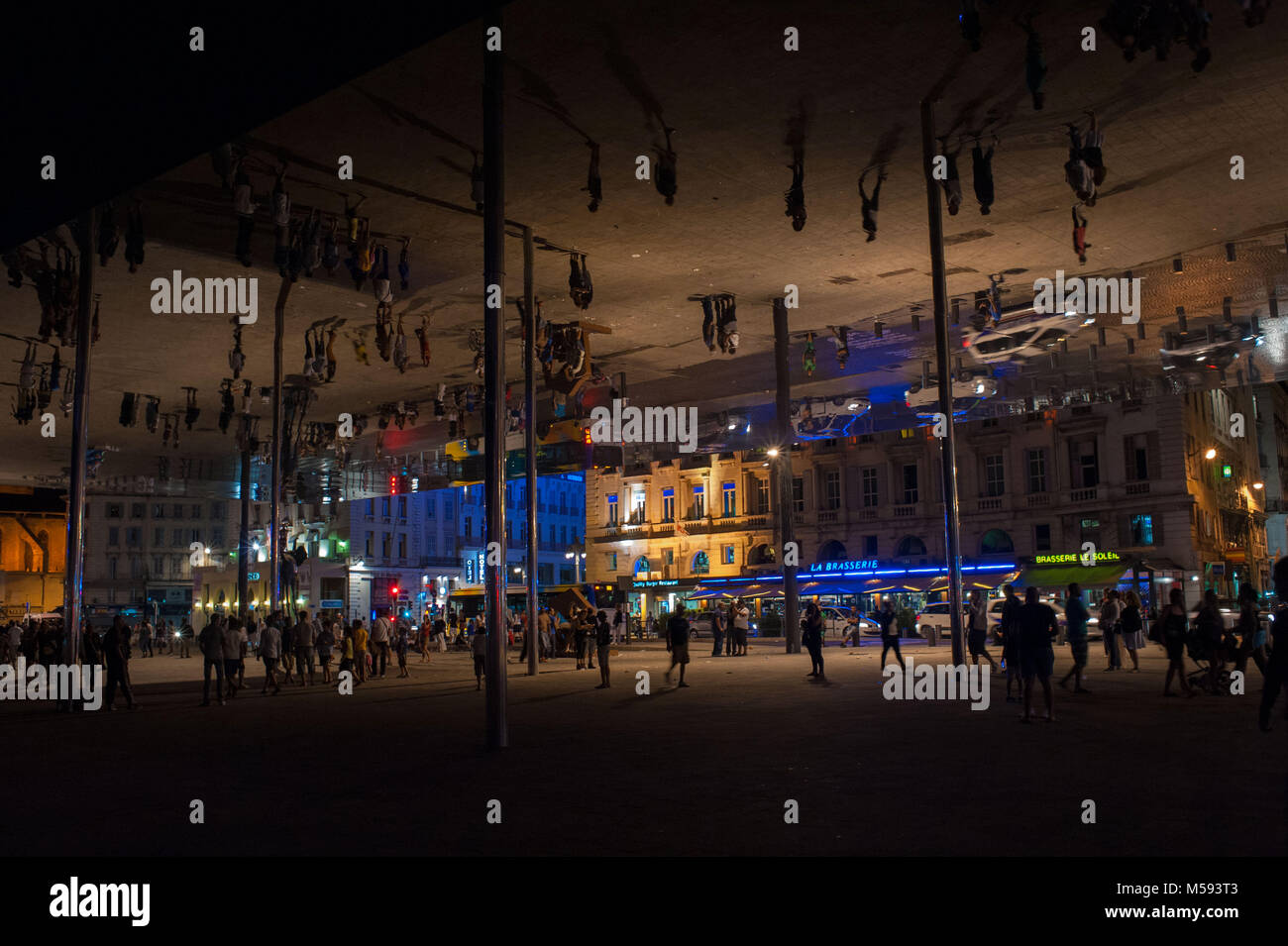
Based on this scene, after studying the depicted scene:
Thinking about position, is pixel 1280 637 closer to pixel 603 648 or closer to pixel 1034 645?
pixel 1034 645

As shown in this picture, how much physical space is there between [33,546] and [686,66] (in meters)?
66.4

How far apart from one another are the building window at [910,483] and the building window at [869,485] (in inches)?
68.9

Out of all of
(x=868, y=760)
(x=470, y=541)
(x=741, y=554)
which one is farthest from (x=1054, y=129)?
(x=470, y=541)

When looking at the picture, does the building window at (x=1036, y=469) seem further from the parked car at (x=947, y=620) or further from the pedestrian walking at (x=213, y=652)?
the pedestrian walking at (x=213, y=652)

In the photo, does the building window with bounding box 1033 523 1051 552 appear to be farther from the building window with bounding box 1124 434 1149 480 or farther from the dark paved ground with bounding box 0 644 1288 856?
the dark paved ground with bounding box 0 644 1288 856

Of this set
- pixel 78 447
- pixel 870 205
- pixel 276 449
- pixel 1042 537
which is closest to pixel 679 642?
pixel 870 205

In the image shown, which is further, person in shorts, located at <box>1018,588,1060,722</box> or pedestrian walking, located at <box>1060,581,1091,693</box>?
pedestrian walking, located at <box>1060,581,1091,693</box>

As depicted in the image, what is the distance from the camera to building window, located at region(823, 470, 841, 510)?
63.8 metres

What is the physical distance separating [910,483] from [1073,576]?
13.7m

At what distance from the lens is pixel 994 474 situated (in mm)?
58219

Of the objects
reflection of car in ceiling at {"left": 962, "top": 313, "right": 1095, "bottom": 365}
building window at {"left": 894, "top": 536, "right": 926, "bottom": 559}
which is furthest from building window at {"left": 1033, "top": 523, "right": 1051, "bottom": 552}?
reflection of car in ceiling at {"left": 962, "top": 313, "right": 1095, "bottom": 365}

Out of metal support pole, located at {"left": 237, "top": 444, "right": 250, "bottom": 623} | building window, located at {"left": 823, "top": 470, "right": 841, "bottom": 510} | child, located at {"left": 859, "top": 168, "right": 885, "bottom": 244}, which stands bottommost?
metal support pole, located at {"left": 237, "top": 444, "right": 250, "bottom": 623}

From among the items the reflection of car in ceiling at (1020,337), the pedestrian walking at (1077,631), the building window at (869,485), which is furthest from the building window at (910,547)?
the pedestrian walking at (1077,631)

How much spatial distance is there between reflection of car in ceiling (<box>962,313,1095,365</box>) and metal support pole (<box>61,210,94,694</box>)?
70.9 feet
